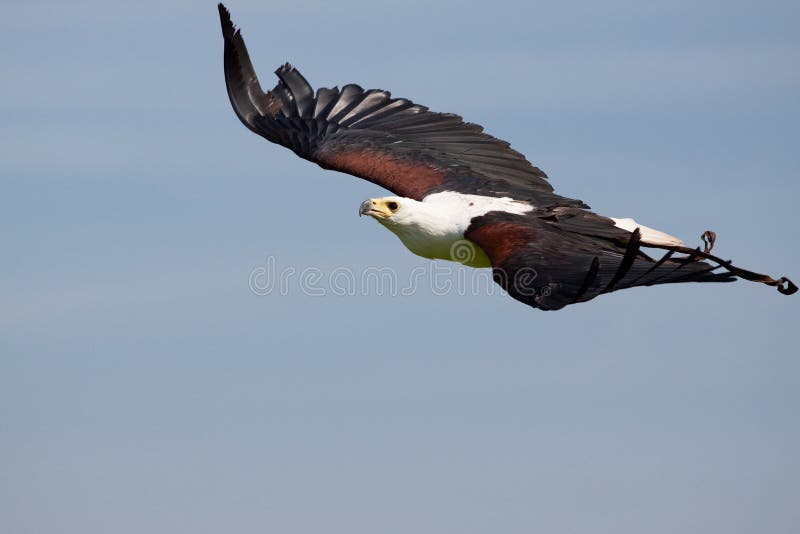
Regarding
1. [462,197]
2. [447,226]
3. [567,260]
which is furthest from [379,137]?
[567,260]

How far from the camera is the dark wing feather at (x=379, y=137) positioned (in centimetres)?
1365

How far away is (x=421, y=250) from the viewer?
1262 cm

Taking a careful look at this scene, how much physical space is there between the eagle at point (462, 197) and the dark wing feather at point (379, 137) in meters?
0.01

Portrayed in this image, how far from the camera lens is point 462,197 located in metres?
12.8

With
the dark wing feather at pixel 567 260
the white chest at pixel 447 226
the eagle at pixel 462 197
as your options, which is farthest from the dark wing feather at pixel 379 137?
the dark wing feather at pixel 567 260

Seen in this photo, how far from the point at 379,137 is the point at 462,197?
86.4 inches

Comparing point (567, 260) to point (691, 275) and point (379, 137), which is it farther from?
point (379, 137)

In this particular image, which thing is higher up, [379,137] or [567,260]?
[379,137]

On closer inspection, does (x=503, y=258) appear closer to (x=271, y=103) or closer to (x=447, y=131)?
(x=447, y=131)

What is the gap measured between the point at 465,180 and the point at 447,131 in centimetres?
147

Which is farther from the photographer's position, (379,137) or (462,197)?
(379,137)

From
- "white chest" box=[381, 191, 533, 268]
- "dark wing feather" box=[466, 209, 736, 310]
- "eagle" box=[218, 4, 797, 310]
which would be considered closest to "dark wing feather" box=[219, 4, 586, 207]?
"eagle" box=[218, 4, 797, 310]

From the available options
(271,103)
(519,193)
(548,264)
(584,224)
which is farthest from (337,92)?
(548,264)

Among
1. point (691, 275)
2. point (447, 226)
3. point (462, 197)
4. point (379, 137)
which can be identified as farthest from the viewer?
point (379, 137)
